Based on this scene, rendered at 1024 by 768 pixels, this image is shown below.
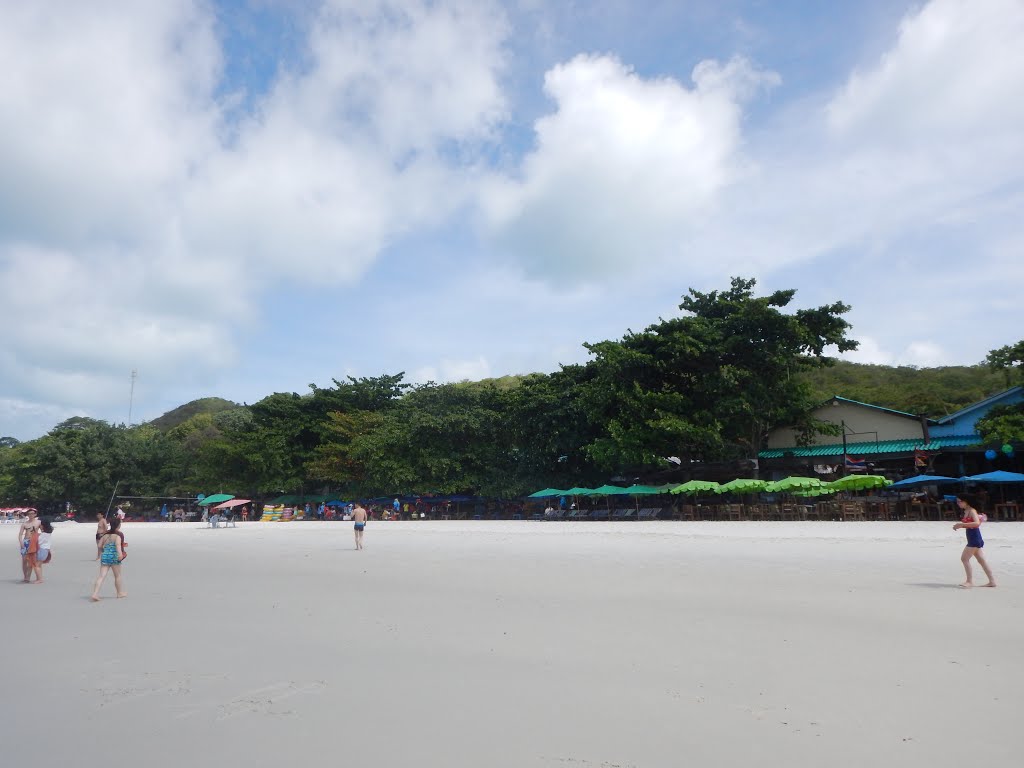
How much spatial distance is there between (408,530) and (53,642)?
19991 millimetres

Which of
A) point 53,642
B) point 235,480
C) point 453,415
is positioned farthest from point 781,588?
point 235,480

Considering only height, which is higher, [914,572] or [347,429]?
[347,429]

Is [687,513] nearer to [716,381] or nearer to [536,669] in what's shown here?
[716,381]

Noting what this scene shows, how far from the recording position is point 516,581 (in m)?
12.0

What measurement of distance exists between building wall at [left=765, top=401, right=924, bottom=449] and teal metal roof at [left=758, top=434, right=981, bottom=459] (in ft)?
1.57

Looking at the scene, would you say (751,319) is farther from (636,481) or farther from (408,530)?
(408,530)

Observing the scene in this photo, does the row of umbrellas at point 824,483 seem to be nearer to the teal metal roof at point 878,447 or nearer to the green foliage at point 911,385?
the teal metal roof at point 878,447

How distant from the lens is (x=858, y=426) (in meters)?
32.9

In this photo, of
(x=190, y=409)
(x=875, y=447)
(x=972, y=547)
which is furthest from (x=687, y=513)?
(x=190, y=409)

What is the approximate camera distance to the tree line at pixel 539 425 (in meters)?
31.0

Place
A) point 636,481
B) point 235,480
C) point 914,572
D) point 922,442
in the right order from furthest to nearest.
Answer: point 235,480 < point 636,481 < point 922,442 < point 914,572

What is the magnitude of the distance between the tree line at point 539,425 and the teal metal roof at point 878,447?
912 mm

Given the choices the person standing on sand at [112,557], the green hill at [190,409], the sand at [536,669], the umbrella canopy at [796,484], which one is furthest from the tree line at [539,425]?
→ the green hill at [190,409]

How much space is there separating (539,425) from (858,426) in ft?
50.9
